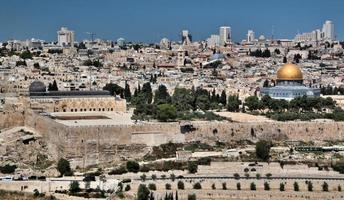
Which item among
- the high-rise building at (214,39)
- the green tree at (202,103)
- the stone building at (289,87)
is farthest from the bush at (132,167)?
the high-rise building at (214,39)

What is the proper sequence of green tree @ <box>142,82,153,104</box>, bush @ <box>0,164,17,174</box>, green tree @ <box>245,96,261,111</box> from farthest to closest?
green tree @ <box>142,82,153,104</box>, green tree @ <box>245,96,261,111</box>, bush @ <box>0,164,17,174</box>

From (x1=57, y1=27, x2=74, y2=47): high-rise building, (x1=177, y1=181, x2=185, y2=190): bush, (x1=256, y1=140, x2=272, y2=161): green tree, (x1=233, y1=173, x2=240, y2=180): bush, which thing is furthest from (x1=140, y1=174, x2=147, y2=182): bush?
(x1=57, y1=27, x2=74, y2=47): high-rise building

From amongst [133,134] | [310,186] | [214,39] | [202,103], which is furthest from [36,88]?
[214,39]

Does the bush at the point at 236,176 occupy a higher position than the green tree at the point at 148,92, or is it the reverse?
the green tree at the point at 148,92

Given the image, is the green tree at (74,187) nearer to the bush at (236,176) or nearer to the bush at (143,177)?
the bush at (143,177)

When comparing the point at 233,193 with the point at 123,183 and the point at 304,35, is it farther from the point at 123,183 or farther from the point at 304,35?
the point at 304,35

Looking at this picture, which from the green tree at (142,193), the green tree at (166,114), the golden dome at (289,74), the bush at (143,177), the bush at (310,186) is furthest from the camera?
the golden dome at (289,74)

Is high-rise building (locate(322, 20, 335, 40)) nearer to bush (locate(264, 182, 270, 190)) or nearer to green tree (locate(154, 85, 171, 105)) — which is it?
green tree (locate(154, 85, 171, 105))

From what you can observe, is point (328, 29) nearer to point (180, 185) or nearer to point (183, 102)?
point (183, 102)
